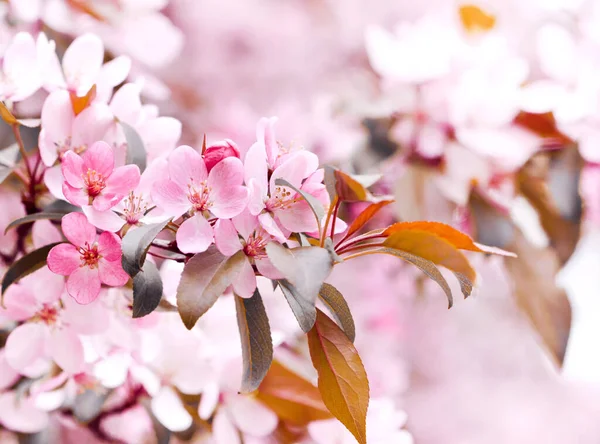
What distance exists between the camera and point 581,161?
579mm

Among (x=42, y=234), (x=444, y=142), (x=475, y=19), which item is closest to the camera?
(x=42, y=234)

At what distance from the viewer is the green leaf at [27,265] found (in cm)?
32

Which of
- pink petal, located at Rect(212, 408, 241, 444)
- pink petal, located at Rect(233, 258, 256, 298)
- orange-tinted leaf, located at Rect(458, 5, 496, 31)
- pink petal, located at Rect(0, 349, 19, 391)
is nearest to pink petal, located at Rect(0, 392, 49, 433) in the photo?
pink petal, located at Rect(0, 349, 19, 391)

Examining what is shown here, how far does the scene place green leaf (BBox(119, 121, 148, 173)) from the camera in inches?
13.5

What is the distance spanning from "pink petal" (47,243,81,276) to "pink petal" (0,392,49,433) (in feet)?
0.59

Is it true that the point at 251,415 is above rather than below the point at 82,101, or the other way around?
below

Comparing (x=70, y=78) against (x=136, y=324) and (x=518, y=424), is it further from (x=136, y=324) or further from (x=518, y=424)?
(x=518, y=424)

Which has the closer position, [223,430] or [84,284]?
[84,284]

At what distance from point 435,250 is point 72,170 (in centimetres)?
18

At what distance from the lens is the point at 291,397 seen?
0.44m

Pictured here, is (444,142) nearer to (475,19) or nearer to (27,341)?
(475,19)

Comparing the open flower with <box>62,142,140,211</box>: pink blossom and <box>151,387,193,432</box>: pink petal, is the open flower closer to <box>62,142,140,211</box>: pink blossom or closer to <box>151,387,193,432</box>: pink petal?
<box>62,142,140,211</box>: pink blossom

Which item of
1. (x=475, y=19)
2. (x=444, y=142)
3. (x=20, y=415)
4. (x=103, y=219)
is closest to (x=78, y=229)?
(x=103, y=219)

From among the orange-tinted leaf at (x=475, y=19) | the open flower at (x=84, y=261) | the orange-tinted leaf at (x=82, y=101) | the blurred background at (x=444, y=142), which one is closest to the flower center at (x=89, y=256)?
the open flower at (x=84, y=261)
